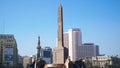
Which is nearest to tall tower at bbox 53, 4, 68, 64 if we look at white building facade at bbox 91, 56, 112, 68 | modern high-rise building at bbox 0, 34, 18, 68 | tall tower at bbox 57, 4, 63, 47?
tall tower at bbox 57, 4, 63, 47

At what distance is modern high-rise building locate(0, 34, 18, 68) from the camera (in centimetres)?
10396

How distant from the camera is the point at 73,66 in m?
50.2

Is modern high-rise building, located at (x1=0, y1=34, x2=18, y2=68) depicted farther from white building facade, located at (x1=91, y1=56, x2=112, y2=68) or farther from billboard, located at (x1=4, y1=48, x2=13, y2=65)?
white building facade, located at (x1=91, y1=56, x2=112, y2=68)

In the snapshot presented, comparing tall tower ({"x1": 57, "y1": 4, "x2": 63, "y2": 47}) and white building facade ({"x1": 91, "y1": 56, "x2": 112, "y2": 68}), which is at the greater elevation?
tall tower ({"x1": 57, "y1": 4, "x2": 63, "y2": 47})

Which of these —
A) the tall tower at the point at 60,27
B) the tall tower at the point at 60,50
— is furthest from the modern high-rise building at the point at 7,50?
the tall tower at the point at 60,27

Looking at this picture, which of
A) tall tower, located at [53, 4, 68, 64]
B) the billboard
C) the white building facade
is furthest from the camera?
the white building facade

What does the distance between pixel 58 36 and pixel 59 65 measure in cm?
491

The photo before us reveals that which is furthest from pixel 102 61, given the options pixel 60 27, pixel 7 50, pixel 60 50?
pixel 60 50

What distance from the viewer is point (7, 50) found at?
4213 inches

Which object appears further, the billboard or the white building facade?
the white building facade

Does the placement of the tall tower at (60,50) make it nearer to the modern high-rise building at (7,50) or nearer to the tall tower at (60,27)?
the tall tower at (60,27)

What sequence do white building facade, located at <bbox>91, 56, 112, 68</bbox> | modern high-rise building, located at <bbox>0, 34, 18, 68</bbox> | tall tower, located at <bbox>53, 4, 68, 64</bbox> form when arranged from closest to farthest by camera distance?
tall tower, located at <bbox>53, 4, 68, 64</bbox> < modern high-rise building, located at <bbox>0, 34, 18, 68</bbox> < white building facade, located at <bbox>91, 56, 112, 68</bbox>

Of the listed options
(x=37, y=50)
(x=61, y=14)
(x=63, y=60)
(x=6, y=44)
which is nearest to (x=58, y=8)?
(x=61, y=14)

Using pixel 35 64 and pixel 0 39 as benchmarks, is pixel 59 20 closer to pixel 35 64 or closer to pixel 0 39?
pixel 35 64
